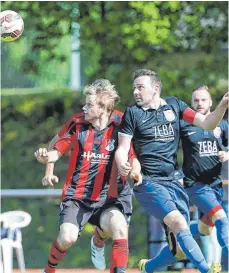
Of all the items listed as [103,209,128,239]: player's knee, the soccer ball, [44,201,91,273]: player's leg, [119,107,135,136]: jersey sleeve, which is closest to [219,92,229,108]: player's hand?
[119,107,135,136]: jersey sleeve

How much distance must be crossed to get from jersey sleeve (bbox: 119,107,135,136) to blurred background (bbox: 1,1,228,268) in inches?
206

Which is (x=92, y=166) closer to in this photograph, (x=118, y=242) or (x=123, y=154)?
(x=123, y=154)

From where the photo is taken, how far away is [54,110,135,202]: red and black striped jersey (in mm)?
8141

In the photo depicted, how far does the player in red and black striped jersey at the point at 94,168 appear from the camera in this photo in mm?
8125

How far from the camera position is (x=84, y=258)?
41.5ft

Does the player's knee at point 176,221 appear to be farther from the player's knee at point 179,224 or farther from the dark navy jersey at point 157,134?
the dark navy jersey at point 157,134

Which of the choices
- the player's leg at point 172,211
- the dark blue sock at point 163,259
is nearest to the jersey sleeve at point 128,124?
the player's leg at point 172,211

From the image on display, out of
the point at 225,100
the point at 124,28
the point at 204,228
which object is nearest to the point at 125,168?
the point at 225,100

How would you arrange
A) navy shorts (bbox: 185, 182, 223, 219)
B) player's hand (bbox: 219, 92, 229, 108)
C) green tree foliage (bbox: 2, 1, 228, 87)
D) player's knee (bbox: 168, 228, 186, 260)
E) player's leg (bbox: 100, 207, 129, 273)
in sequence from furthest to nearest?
green tree foliage (bbox: 2, 1, 228, 87), navy shorts (bbox: 185, 182, 223, 219), player's knee (bbox: 168, 228, 186, 260), player's leg (bbox: 100, 207, 129, 273), player's hand (bbox: 219, 92, 229, 108)

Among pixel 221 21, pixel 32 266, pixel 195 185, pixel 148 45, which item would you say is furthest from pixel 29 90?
pixel 195 185

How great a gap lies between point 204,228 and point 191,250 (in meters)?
1.81

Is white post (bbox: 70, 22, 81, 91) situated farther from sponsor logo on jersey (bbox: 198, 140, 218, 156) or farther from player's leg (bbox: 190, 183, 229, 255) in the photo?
player's leg (bbox: 190, 183, 229, 255)

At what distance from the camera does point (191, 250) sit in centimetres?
805

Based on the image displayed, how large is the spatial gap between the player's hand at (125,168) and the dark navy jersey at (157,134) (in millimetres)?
559
